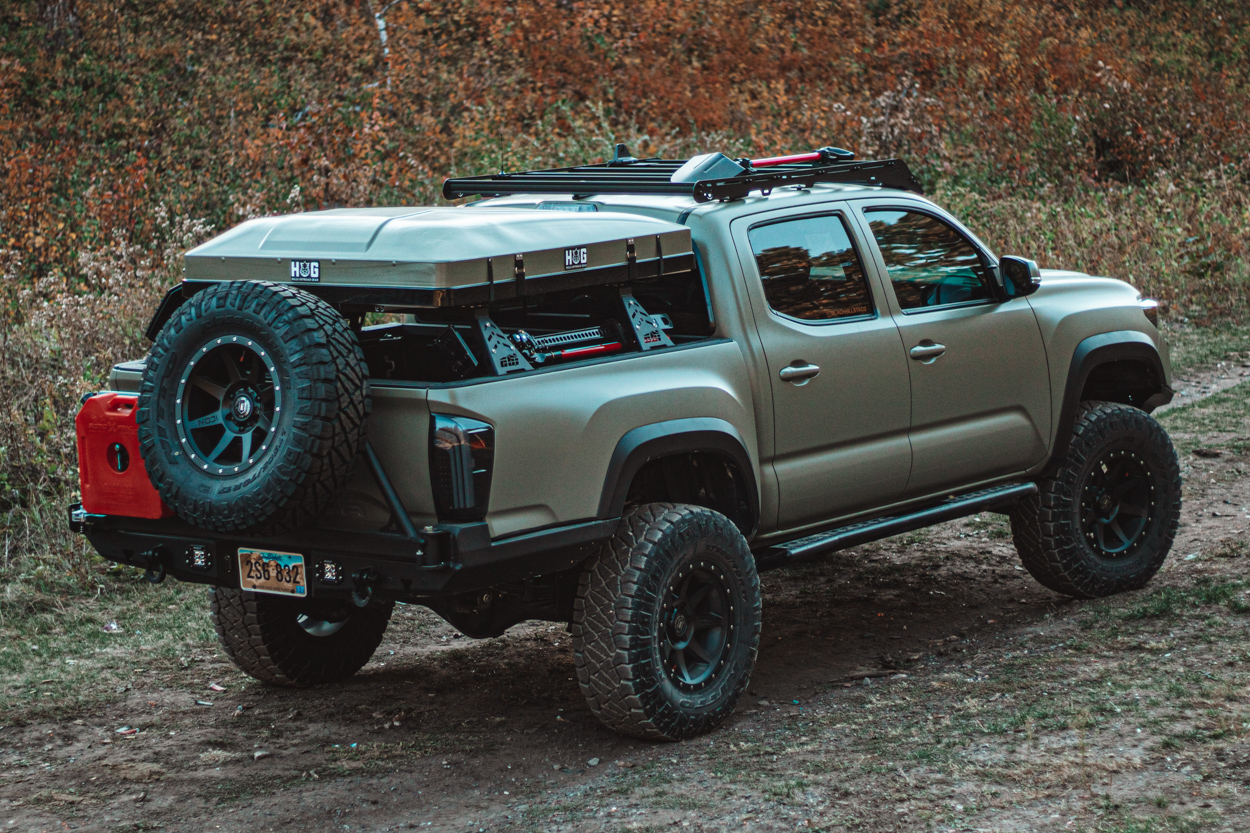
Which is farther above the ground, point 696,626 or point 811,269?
point 811,269

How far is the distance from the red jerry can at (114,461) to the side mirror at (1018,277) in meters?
3.53

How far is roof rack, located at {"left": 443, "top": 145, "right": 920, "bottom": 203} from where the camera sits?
17.2 feet

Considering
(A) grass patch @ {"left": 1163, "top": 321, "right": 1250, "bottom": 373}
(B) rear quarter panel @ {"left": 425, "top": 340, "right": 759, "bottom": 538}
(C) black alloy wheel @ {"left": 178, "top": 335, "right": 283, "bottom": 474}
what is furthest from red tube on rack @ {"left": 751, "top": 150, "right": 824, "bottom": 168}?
(A) grass patch @ {"left": 1163, "top": 321, "right": 1250, "bottom": 373}

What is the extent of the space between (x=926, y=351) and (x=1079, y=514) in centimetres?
128

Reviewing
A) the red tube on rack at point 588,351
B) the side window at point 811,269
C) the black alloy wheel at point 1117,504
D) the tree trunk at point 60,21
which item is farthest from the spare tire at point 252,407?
the tree trunk at point 60,21

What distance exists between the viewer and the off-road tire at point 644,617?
448 cm

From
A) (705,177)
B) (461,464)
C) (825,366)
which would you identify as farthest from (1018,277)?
(461,464)

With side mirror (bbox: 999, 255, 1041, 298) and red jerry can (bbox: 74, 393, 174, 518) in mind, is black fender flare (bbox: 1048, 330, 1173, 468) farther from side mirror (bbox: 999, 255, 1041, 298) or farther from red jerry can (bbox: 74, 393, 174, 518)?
red jerry can (bbox: 74, 393, 174, 518)

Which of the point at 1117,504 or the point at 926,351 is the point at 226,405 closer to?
the point at 926,351

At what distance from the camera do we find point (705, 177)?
524cm

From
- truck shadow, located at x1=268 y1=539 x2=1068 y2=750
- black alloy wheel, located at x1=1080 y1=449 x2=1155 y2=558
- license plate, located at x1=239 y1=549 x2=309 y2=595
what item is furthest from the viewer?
black alloy wheel, located at x1=1080 y1=449 x2=1155 y2=558

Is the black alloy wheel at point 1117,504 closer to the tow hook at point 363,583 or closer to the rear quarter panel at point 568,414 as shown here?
the rear quarter panel at point 568,414

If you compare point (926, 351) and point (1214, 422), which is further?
point (1214, 422)

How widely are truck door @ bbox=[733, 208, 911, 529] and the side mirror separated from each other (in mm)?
697
